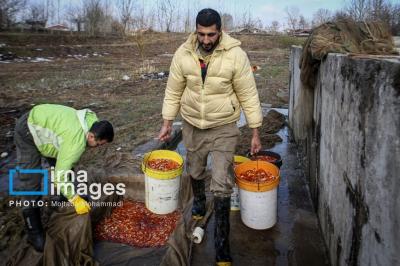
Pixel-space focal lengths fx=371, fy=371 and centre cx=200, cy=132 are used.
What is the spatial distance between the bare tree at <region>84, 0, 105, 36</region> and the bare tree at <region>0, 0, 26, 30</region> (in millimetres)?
6682

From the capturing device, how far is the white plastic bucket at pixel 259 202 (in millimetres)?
3521

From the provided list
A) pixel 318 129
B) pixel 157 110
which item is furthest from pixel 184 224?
pixel 157 110

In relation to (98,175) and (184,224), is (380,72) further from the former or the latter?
(98,175)

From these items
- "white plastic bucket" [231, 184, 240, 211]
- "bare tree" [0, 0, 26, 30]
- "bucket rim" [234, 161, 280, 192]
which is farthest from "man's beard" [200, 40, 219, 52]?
"bare tree" [0, 0, 26, 30]

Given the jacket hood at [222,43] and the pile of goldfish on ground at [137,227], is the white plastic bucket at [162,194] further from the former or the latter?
the jacket hood at [222,43]

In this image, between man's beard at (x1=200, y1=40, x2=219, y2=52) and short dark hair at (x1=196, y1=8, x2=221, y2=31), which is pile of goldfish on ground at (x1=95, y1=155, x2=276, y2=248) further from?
short dark hair at (x1=196, y1=8, x2=221, y2=31)

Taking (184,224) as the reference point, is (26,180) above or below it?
above

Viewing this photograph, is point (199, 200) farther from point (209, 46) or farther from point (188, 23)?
point (188, 23)

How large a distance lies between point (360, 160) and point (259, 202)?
1368 mm

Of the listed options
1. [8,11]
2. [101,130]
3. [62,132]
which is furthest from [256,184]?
[8,11]

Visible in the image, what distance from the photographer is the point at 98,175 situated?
448 centimetres

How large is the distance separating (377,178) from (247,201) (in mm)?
1727

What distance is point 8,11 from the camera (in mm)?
33812

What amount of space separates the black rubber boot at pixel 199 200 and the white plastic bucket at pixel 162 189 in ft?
0.74
